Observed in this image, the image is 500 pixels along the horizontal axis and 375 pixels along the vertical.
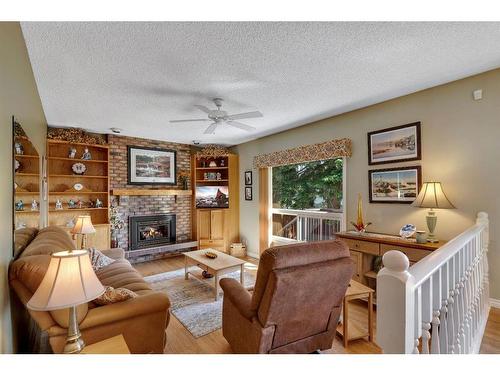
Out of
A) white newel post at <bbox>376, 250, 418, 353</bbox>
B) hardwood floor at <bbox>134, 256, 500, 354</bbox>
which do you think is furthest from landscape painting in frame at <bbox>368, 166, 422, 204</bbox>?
white newel post at <bbox>376, 250, 418, 353</bbox>

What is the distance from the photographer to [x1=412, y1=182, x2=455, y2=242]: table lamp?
255 cm

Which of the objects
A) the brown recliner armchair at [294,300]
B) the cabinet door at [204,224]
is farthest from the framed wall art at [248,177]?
the brown recliner armchair at [294,300]

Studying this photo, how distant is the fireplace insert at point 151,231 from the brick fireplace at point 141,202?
0.06 m

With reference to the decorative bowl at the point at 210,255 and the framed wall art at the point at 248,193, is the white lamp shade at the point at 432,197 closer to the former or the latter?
the decorative bowl at the point at 210,255

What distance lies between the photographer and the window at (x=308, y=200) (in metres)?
3.94

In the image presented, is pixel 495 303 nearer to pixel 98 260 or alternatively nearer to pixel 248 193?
pixel 248 193

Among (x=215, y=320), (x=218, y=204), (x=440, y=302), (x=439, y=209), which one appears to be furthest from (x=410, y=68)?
(x=218, y=204)

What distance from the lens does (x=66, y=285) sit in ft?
3.96

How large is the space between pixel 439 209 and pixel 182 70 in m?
3.10

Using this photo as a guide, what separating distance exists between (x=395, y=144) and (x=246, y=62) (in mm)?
2143

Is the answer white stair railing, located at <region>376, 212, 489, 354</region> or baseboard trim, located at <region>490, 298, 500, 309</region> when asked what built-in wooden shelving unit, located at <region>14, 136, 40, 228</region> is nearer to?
white stair railing, located at <region>376, 212, 489, 354</region>

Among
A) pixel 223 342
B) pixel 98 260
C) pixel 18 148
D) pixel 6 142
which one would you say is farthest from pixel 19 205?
pixel 223 342

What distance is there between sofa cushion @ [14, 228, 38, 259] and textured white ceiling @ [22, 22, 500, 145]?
1.38 metres

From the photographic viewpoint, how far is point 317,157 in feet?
12.9
